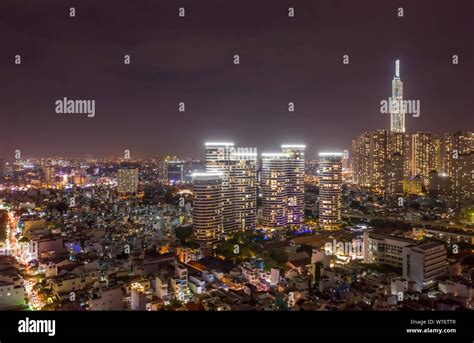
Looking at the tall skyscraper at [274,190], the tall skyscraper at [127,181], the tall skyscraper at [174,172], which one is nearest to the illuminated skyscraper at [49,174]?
the tall skyscraper at [127,181]

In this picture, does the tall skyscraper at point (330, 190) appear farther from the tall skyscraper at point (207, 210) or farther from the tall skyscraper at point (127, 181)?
the tall skyscraper at point (127, 181)

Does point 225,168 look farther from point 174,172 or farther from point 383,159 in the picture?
point 174,172

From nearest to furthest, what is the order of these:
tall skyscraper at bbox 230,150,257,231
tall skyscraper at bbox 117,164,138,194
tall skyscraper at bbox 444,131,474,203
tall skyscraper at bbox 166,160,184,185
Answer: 1. tall skyscraper at bbox 230,150,257,231
2. tall skyscraper at bbox 444,131,474,203
3. tall skyscraper at bbox 117,164,138,194
4. tall skyscraper at bbox 166,160,184,185

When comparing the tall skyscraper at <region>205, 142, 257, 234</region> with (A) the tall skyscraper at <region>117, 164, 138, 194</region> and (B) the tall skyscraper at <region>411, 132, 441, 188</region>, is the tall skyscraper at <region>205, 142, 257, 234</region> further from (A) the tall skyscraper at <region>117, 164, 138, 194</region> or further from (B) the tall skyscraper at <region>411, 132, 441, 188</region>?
(B) the tall skyscraper at <region>411, 132, 441, 188</region>

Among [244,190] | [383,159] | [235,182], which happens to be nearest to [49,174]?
[235,182]

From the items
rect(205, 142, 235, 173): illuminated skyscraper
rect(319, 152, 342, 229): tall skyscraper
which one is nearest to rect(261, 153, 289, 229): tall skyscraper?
rect(319, 152, 342, 229): tall skyscraper

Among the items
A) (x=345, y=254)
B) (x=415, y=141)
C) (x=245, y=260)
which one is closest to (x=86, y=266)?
(x=245, y=260)
